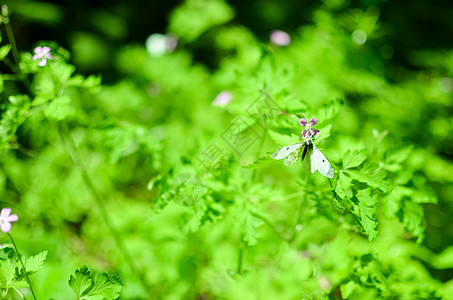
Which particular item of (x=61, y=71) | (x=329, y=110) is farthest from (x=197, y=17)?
(x=329, y=110)

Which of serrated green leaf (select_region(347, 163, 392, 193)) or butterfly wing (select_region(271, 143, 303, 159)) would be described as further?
serrated green leaf (select_region(347, 163, 392, 193))

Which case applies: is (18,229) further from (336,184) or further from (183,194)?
(336,184)

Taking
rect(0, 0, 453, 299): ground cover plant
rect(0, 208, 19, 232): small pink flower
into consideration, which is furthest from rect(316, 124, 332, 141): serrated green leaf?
rect(0, 208, 19, 232): small pink flower

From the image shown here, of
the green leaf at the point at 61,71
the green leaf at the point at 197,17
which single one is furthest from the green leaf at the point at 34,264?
the green leaf at the point at 197,17

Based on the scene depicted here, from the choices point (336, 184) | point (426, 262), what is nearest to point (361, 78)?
point (426, 262)

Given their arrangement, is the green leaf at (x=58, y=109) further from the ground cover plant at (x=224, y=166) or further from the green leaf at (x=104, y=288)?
the green leaf at (x=104, y=288)

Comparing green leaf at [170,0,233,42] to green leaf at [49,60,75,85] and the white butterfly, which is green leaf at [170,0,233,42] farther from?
the white butterfly

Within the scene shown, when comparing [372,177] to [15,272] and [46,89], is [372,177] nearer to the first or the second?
[15,272]
